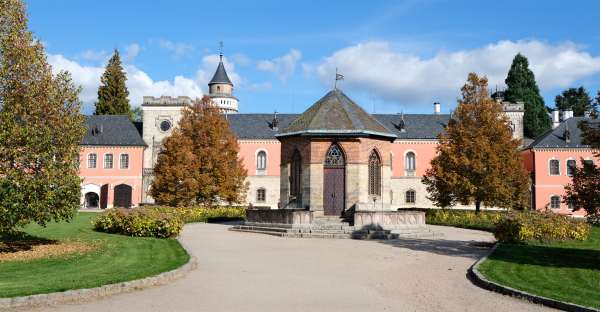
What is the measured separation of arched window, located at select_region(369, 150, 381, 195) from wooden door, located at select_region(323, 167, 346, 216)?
153cm

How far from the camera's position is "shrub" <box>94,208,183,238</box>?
19.9 meters

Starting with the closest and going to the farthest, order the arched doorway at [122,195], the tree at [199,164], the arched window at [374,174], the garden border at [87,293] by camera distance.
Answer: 1. the garden border at [87,293]
2. the arched window at [374,174]
3. the tree at [199,164]
4. the arched doorway at [122,195]

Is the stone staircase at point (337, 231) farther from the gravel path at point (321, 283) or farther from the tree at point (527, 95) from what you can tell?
the tree at point (527, 95)

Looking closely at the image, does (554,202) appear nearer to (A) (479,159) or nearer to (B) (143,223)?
(A) (479,159)

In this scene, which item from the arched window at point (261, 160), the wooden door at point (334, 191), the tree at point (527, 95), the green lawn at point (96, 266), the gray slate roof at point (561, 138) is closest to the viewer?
the green lawn at point (96, 266)

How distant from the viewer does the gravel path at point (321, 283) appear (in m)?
9.30

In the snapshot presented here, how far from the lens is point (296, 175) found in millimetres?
26750

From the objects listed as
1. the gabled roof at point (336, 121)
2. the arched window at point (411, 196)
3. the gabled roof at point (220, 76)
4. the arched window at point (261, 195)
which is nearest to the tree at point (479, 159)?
the gabled roof at point (336, 121)

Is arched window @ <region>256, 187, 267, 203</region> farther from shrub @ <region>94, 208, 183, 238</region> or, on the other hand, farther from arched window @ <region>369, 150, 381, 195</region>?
shrub @ <region>94, 208, 183, 238</region>

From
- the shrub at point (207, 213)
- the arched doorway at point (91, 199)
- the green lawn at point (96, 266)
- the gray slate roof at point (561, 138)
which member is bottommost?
the green lawn at point (96, 266)

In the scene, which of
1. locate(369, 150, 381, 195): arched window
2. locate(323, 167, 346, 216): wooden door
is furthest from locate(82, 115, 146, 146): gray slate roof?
locate(369, 150, 381, 195): arched window

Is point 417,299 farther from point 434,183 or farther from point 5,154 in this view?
point 434,183

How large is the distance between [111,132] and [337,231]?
39.0 metres

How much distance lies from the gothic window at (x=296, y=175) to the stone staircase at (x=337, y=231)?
2478mm
